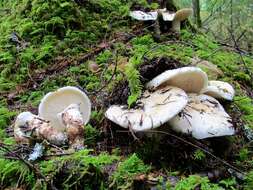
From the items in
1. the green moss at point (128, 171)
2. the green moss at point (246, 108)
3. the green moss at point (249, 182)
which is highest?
the green moss at point (128, 171)

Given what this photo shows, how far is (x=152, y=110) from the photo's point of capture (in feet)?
8.93

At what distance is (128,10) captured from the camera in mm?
5766

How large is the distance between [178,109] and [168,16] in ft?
10.8

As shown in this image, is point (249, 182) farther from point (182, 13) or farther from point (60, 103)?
point (182, 13)

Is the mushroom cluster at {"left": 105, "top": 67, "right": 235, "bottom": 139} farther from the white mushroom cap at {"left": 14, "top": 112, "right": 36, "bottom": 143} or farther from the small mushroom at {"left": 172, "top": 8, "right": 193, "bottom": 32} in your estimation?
the small mushroom at {"left": 172, "top": 8, "right": 193, "bottom": 32}

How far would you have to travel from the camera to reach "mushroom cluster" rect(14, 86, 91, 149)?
295 centimetres

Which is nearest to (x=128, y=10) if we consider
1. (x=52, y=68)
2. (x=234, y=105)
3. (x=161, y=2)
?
(x=161, y=2)

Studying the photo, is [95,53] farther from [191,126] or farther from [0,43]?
[191,126]

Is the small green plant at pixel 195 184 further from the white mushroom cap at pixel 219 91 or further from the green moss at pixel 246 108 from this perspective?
the green moss at pixel 246 108

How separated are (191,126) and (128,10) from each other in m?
3.40

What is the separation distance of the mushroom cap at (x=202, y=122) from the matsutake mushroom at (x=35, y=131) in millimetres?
870

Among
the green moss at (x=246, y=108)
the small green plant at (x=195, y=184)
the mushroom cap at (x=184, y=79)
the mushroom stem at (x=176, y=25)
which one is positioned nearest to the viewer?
the small green plant at (x=195, y=184)

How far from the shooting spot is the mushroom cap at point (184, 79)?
283 cm

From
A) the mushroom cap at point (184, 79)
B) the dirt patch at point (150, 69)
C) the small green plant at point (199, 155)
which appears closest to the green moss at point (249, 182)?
the small green plant at point (199, 155)
